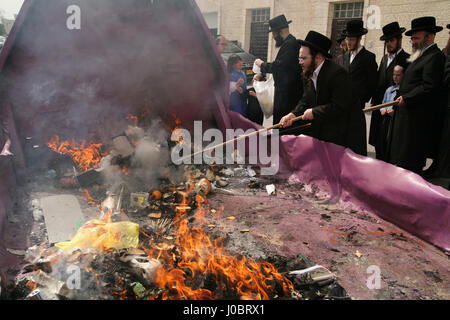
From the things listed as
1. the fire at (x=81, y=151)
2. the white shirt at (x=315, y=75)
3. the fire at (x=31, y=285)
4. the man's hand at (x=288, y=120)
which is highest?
the white shirt at (x=315, y=75)

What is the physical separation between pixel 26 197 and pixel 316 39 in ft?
13.8

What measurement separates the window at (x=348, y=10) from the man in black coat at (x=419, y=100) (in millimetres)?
10477

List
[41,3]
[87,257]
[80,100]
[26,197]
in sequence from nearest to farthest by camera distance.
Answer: [87,257] < [26,197] < [41,3] < [80,100]

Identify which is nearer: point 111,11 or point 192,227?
point 192,227

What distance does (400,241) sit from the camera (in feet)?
10.8

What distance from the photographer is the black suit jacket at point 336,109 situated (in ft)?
13.5

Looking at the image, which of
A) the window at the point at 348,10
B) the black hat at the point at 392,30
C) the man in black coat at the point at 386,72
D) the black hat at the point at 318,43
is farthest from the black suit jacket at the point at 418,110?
the window at the point at 348,10

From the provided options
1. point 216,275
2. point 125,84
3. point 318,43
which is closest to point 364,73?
point 318,43

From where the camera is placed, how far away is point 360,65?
18.2ft

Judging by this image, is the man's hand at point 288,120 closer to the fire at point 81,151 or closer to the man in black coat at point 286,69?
the man in black coat at point 286,69

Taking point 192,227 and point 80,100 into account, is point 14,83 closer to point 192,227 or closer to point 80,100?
point 80,100

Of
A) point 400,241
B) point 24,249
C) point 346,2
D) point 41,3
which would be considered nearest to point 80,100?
point 41,3

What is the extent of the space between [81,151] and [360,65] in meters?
4.82

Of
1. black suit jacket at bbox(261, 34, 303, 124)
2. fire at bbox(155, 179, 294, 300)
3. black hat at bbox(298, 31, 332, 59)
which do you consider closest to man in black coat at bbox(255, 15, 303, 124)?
black suit jacket at bbox(261, 34, 303, 124)
